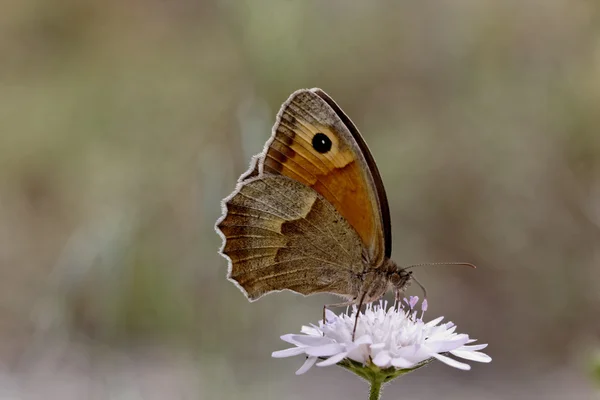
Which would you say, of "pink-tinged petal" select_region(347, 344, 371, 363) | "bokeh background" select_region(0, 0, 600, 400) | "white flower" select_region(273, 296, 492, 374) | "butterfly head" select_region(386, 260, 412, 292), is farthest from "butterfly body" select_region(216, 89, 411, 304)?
"bokeh background" select_region(0, 0, 600, 400)

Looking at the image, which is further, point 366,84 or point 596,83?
point 366,84

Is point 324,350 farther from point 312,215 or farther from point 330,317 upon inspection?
point 312,215

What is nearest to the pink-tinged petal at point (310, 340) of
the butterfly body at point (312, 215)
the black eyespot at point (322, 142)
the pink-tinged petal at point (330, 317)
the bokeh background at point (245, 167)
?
the pink-tinged petal at point (330, 317)

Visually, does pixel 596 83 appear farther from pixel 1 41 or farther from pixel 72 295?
pixel 1 41

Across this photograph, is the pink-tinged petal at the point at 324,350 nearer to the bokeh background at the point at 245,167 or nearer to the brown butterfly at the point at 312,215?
the brown butterfly at the point at 312,215

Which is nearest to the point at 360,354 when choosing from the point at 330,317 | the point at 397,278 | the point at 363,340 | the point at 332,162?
the point at 363,340

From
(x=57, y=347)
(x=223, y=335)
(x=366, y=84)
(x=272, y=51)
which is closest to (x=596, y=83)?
(x=366, y=84)
